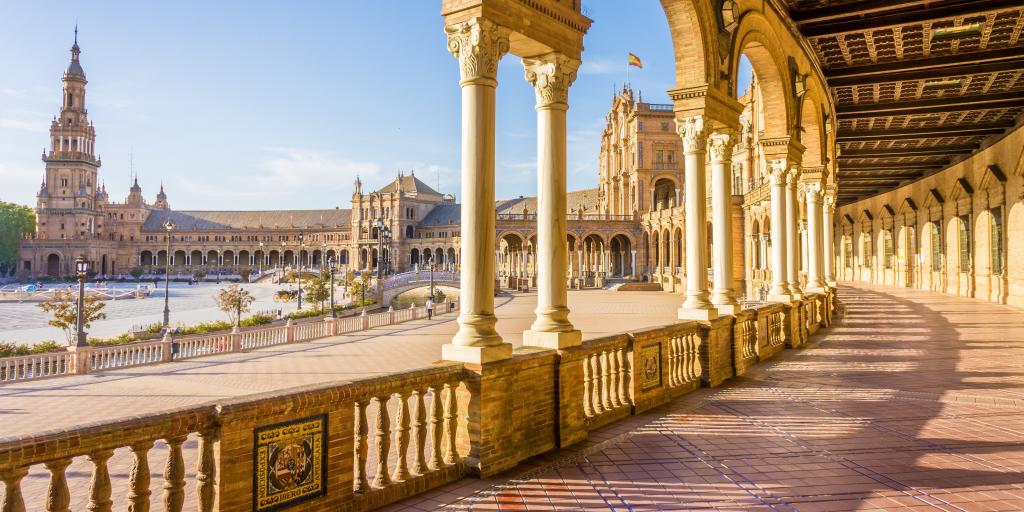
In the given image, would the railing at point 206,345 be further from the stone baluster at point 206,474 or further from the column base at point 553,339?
the stone baluster at point 206,474

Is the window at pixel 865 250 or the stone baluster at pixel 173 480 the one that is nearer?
the stone baluster at pixel 173 480

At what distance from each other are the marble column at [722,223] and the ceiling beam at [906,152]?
61.7 feet

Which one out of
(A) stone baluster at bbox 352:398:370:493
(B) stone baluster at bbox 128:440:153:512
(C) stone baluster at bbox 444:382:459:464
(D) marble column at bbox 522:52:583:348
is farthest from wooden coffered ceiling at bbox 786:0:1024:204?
(B) stone baluster at bbox 128:440:153:512

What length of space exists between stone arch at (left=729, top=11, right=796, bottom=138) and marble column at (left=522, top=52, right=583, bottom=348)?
5242 millimetres

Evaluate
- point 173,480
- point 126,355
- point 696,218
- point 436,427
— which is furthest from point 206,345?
point 173,480

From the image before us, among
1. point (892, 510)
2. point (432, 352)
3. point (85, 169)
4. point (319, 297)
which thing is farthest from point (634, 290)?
point (85, 169)

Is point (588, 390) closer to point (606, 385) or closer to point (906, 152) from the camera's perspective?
point (606, 385)

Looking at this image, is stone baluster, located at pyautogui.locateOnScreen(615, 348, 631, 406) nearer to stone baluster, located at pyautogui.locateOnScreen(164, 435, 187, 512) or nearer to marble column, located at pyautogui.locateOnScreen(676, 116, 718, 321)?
marble column, located at pyautogui.locateOnScreen(676, 116, 718, 321)

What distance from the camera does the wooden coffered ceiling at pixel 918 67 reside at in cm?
1238

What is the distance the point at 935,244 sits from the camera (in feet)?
105

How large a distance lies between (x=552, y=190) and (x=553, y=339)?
1.52 meters

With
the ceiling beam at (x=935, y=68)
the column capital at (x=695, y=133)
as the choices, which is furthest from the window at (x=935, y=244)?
the column capital at (x=695, y=133)

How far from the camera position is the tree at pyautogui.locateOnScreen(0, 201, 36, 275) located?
108938 millimetres

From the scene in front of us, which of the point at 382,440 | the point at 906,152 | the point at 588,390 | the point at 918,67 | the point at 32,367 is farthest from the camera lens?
the point at 906,152
